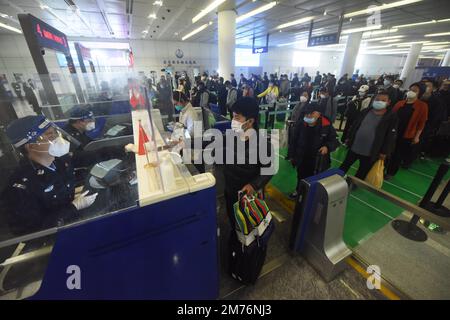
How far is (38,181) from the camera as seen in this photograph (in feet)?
4.71

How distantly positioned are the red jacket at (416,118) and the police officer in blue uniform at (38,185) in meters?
4.78

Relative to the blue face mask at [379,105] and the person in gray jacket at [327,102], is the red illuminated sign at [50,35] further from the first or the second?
the person in gray jacket at [327,102]

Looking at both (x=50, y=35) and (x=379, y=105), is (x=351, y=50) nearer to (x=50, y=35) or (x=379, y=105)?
(x=379, y=105)

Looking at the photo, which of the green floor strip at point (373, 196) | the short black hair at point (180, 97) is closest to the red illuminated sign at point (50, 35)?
the short black hair at point (180, 97)

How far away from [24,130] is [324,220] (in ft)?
8.76

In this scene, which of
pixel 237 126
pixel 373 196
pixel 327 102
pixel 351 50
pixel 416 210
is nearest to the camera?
pixel 416 210

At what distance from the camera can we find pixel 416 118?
11.0 feet

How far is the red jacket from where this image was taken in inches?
130

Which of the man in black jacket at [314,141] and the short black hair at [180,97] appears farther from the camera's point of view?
the short black hair at [180,97]

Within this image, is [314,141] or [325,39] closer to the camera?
[314,141]

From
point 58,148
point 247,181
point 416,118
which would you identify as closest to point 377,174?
point 416,118

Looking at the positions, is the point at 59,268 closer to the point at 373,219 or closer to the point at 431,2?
the point at 373,219

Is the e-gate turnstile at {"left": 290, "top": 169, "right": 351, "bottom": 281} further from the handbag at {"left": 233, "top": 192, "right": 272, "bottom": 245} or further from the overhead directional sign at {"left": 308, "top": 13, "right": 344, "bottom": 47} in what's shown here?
the overhead directional sign at {"left": 308, "top": 13, "right": 344, "bottom": 47}

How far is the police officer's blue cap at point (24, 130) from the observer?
1.42 metres
